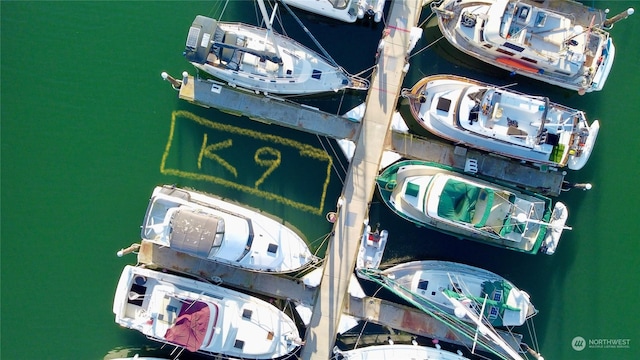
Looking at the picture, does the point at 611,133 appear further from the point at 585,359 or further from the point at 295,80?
the point at 295,80

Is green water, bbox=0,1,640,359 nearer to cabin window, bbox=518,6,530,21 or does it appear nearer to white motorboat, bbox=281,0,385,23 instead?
white motorboat, bbox=281,0,385,23

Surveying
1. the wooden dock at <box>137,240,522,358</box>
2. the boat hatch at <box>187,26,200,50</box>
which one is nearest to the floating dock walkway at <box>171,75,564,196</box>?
the boat hatch at <box>187,26,200,50</box>

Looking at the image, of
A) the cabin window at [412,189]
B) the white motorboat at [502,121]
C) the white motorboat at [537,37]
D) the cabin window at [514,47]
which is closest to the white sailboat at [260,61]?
the white motorboat at [502,121]

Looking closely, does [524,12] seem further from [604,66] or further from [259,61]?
[259,61]

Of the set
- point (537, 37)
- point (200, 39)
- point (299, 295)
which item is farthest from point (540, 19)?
point (299, 295)

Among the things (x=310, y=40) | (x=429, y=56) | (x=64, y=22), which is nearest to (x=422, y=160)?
(x=429, y=56)
